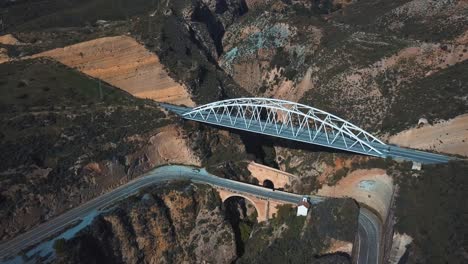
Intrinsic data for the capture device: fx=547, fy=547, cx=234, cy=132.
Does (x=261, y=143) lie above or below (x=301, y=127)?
below

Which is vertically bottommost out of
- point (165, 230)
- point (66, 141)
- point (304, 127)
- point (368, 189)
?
point (165, 230)

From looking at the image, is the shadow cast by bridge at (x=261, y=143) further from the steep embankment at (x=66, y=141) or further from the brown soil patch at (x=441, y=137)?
the brown soil patch at (x=441, y=137)

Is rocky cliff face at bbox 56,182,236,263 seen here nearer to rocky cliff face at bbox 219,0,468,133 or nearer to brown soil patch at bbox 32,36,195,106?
brown soil patch at bbox 32,36,195,106

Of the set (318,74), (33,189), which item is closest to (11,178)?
(33,189)

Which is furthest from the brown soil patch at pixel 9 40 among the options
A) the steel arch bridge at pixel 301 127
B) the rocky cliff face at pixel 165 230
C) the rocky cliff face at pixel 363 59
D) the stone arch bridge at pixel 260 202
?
the stone arch bridge at pixel 260 202

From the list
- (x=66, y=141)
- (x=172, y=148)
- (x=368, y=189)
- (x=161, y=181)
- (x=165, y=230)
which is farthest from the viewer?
(x=172, y=148)

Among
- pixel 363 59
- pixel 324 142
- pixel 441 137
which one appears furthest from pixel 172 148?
pixel 441 137

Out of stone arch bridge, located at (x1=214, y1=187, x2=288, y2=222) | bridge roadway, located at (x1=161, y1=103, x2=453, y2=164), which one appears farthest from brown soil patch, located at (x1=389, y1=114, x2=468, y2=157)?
stone arch bridge, located at (x1=214, y1=187, x2=288, y2=222)

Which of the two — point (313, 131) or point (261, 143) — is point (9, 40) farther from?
point (313, 131)

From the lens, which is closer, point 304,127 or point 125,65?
point 304,127
